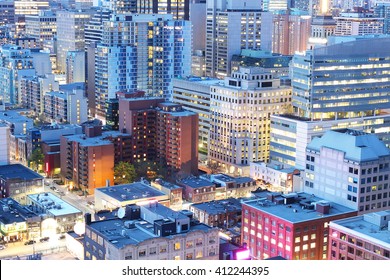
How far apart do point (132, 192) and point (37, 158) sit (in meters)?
11.9

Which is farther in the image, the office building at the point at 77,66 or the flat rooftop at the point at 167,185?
the office building at the point at 77,66

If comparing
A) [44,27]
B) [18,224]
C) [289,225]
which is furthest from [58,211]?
[44,27]

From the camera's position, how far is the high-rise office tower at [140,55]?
5909 centimetres

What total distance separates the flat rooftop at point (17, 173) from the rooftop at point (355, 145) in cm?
1585

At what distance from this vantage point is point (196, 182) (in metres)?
38.7

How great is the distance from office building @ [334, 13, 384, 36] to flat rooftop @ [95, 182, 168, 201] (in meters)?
62.2

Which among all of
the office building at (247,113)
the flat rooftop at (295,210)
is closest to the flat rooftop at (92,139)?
the office building at (247,113)

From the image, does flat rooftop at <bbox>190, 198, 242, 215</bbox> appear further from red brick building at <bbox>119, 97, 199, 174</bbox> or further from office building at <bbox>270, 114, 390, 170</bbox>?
red brick building at <bbox>119, 97, 199, 174</bbox>

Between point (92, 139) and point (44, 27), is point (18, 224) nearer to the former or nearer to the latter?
point (92, 139)

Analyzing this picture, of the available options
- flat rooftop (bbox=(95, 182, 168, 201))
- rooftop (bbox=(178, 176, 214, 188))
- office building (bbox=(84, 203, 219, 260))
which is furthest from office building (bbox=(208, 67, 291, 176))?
office building (bbox=(84, 203, 219, 260))

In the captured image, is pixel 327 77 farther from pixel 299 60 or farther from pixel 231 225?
pixel 231 225

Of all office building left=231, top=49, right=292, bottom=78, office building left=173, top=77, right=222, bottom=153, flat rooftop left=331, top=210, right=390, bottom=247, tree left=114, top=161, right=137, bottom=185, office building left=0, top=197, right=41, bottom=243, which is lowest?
office building left=0, top=197, right=41, bottom=243

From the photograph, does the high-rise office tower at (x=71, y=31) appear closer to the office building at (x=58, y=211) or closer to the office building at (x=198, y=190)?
the office building at (x=198, y=190)

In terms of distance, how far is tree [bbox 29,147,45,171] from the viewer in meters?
44.6
